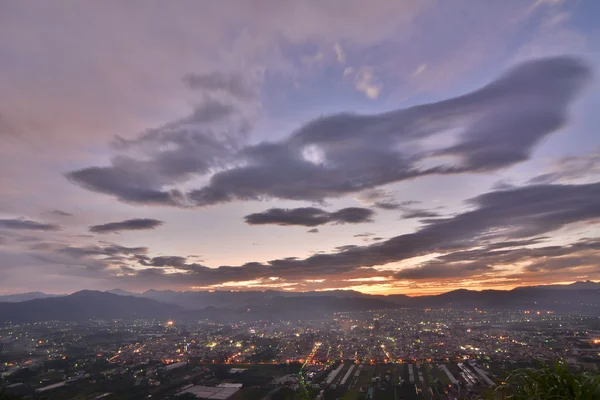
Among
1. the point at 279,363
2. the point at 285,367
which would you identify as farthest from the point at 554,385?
the point at 279,363

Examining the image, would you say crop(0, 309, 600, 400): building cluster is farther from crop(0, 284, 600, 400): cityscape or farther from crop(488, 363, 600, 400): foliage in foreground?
crop(488, 363, 600, 400): foliage in foreground

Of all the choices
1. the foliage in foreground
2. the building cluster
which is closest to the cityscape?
the building cluster

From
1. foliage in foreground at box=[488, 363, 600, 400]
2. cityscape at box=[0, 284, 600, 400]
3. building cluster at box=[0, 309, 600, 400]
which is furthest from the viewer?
building cluster at box=[0, 309, 600, 400]

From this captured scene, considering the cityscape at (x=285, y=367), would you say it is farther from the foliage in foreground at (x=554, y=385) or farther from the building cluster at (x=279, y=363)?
the foliage in foreground at (x=554, y=385)

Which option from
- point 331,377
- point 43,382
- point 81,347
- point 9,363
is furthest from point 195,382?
point 81,347

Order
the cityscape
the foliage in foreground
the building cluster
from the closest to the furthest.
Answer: the foliage in foreground, the cityscape, the building cluster

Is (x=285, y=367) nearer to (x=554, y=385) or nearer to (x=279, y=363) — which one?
(x=279, y=363)

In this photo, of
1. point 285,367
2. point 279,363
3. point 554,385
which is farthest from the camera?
point 279,363

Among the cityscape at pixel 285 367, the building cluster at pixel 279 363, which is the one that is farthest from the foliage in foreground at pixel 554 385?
the building cluster at pixel 279 363

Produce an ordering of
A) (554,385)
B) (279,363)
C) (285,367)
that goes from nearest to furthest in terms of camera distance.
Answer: (554,385) < (285,367) < (279,363)
